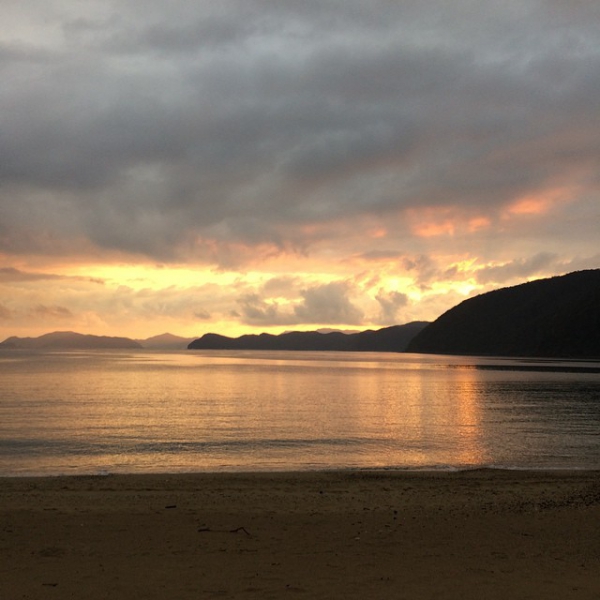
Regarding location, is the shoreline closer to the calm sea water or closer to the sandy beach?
the calm sea water

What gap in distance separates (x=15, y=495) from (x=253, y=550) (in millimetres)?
9551

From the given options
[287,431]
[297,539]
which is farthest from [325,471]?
[287,431]

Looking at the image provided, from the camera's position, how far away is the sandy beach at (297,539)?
10.9 meters

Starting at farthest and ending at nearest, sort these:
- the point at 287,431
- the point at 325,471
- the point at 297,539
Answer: the point at 287,431
the point at 325,471
the point at 297,539

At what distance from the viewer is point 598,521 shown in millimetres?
15750

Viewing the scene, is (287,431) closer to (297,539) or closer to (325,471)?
(325,471)

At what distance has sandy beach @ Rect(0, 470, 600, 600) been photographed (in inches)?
430

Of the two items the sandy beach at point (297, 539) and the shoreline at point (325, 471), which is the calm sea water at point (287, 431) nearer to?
the shoreline at point (325, 471)

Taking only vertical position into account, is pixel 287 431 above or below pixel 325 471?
below

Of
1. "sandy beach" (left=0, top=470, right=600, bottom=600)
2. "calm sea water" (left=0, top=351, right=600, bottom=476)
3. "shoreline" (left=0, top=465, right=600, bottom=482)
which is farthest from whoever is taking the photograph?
"calm sea water" (left=0, top=351, right=600, bottom=476)

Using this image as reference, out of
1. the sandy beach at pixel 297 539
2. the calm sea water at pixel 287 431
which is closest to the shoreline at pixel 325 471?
the calm sea water at pixel 287 431

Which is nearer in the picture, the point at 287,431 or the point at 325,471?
the point at 325,471

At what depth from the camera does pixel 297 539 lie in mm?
13953

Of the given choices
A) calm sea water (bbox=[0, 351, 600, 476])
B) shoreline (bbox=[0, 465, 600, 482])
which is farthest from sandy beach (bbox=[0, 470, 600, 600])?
calm sea water (bbox=[0, 351, 600, 476])
